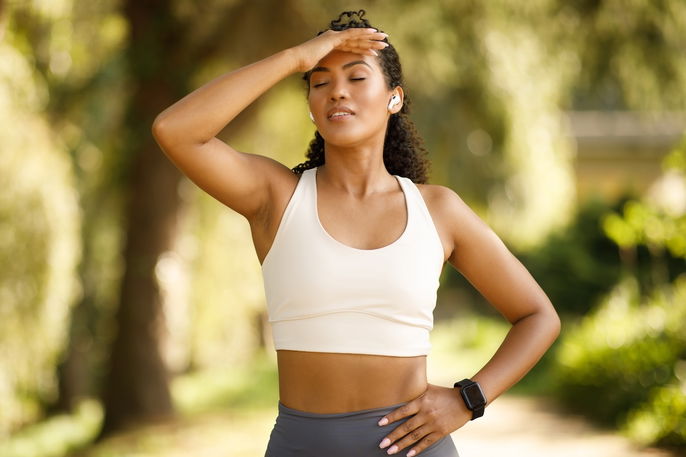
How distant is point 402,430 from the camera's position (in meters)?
1.97

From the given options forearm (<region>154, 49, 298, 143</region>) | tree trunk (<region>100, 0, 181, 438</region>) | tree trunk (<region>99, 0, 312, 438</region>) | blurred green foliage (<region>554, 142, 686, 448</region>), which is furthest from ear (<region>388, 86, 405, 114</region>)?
tree trunk (<region>100, 0, 181, 438</region>)

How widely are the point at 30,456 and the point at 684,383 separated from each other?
6123 mm

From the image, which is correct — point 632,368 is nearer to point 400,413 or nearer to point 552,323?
point 552,323

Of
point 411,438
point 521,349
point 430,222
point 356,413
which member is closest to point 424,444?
point 411,438

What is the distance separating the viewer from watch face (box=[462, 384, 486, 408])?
207 centimetres

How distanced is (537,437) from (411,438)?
5.51 m

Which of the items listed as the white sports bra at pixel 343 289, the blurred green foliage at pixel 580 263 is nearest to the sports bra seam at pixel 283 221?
the white sports bra at pixel 343 289

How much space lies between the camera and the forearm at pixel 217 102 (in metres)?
1.99

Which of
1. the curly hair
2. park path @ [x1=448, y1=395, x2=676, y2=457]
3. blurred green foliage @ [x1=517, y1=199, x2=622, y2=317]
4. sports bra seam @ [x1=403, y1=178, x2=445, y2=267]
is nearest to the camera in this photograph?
sports bra seam @ [x1=403, y1=178, x2=445, y2=267]

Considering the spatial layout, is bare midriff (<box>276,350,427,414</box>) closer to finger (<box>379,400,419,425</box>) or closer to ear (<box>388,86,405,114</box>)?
finger (<box>379,400,419,425</box>)

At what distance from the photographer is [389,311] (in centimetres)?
196

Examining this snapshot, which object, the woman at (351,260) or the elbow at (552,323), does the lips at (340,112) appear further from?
the elbow at (552,323)

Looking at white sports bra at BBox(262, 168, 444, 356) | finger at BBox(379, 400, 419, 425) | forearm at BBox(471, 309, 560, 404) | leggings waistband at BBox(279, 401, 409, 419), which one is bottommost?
finger at BBox(379, 400, 419, 425)

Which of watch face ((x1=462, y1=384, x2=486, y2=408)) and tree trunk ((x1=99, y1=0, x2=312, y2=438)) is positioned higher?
tree trunk ((x1=99, y1=0, x2=312, y2=438))
